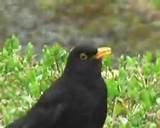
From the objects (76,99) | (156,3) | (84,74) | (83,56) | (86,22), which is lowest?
(86,22)

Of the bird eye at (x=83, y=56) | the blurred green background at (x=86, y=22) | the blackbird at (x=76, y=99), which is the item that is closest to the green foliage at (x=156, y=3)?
the blurred green background at (x=86, y=22)

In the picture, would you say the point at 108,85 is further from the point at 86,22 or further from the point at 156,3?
the point at 86,22

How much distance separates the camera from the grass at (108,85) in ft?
30.4

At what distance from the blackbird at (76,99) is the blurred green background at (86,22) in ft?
30.1

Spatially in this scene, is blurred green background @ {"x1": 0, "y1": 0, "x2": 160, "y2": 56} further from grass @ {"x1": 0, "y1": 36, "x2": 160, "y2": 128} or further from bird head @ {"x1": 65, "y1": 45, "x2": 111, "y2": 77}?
bird head @ {"x1": 65, "y1": 45, "x2": 111, "y2": 77}

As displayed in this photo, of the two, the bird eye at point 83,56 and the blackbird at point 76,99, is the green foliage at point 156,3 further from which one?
the bird eye at point 83,56

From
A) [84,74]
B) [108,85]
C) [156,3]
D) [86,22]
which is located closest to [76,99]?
[84,74]

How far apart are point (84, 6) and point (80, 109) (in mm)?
11062

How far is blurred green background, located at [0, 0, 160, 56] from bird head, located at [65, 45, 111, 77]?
9.15m

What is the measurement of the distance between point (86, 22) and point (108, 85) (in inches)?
346

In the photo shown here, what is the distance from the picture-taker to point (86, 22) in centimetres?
1847

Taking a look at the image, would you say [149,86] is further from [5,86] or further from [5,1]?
[5,1]

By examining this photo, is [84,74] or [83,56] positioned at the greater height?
[83,56]

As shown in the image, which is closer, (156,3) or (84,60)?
(84,60)
